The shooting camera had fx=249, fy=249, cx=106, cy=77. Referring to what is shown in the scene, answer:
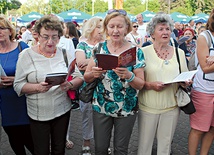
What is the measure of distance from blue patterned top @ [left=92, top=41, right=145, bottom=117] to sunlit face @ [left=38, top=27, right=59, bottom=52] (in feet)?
1.73

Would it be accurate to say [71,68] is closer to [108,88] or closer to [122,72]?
[108,88]

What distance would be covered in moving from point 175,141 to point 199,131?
1271mm

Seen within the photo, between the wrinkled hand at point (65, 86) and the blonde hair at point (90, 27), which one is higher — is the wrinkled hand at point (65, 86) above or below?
below

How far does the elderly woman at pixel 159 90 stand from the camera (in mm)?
2809

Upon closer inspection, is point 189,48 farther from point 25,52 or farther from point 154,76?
point 25,52

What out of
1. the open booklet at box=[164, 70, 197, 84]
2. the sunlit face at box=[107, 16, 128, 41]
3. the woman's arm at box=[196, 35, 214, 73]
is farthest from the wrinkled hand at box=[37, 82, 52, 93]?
the woman's arm at box=[196, 35, 214, 73]

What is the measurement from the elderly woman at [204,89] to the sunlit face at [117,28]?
3.41ft

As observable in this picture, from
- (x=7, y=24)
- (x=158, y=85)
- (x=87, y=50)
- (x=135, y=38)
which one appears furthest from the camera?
(x=135, y=38)

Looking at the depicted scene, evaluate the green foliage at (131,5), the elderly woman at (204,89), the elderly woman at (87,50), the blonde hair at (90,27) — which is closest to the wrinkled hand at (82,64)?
the elderly woman at (87,50)

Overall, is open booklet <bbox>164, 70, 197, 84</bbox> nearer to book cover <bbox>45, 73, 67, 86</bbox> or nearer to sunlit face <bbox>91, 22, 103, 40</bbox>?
book cover <bbox>45, 73, 67, 86</bbox>

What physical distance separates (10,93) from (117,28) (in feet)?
4.91

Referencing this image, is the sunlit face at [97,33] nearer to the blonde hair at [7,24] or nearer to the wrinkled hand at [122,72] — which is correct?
the blonde hair at [7,24]

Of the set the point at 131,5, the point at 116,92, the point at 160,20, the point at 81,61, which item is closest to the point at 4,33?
the point at 81,61

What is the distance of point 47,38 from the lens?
104 inches
